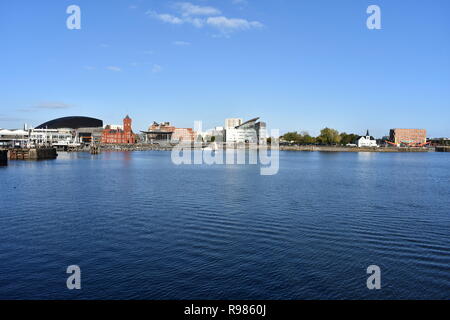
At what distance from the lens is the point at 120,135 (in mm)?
189125

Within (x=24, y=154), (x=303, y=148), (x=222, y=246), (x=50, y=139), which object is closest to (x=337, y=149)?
(x=303, y=148)

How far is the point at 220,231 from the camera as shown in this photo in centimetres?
1847

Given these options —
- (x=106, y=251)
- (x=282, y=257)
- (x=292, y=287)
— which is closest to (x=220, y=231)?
(x=282, y=257)

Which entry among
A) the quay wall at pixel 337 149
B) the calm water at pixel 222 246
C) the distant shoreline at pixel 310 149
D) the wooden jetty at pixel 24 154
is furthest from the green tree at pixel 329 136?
the calm water at pixel 222 246

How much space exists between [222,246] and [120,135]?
183 meters

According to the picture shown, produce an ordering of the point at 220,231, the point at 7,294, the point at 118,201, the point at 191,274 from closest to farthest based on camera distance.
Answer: the point at 7,294
the point at 191,274
the point at 220,231
the point at 118,201

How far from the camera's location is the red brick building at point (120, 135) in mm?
186250

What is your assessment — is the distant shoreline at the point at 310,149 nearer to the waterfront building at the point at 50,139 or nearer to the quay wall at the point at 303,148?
the quay wall at the point at 303,148

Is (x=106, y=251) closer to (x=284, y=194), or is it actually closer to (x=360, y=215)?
(x=360, y=215)

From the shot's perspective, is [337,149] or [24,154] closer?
[24,154]

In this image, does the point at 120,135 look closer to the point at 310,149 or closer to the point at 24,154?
the point at 310,149

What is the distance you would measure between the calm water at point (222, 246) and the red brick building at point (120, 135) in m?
163

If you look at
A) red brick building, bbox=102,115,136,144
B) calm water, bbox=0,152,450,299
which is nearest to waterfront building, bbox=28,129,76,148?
red brick building, bbox=102,115,136,144

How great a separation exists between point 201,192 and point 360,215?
46.8 feet
